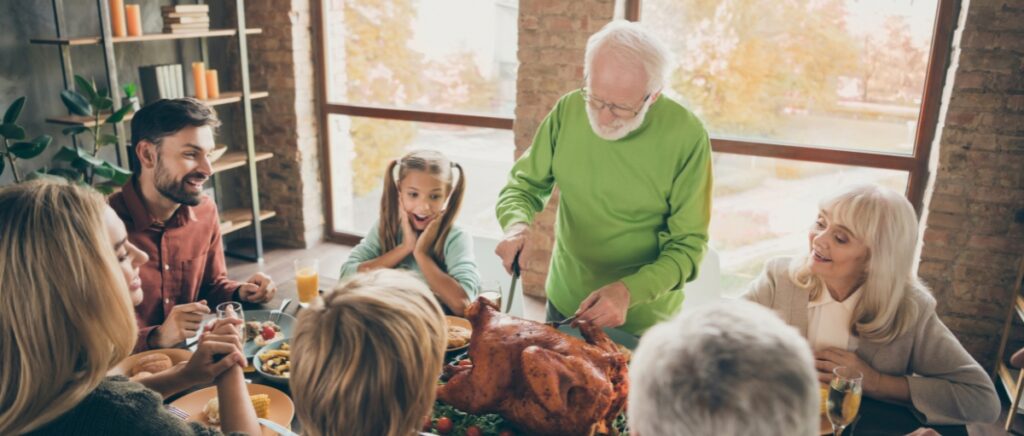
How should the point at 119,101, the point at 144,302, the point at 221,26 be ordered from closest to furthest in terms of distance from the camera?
the point at 144,302, the point at 119,101, the point at 221,26

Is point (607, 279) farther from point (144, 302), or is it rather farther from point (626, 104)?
point (144, 302)

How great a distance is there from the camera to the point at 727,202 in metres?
3.97

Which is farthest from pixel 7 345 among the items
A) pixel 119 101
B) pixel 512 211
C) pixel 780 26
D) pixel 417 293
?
pixel 780 26

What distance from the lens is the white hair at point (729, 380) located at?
775mm

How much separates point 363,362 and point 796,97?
10.7ft

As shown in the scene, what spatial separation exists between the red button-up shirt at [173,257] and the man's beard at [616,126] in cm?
123

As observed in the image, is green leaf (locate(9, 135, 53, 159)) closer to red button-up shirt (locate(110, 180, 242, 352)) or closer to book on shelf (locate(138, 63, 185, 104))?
book on shelf (locate(138, 63, 185, 104))

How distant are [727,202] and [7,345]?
11.6ft

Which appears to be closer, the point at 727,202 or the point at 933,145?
the point at 933,145

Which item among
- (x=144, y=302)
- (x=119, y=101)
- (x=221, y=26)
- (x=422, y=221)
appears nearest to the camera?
(x=144, y=302)

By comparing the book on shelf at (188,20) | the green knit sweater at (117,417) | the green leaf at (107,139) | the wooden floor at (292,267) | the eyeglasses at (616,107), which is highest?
the book on shelf at (188,20)

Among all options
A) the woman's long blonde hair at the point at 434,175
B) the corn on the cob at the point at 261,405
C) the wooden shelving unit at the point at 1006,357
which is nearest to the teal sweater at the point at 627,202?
the woman's long blonde hair at the point at 434,175

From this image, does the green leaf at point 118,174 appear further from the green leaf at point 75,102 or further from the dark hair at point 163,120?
the dark hair at point 163,120

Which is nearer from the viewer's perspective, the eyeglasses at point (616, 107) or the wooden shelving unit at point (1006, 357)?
the eyeglasses at point (616, 107)
